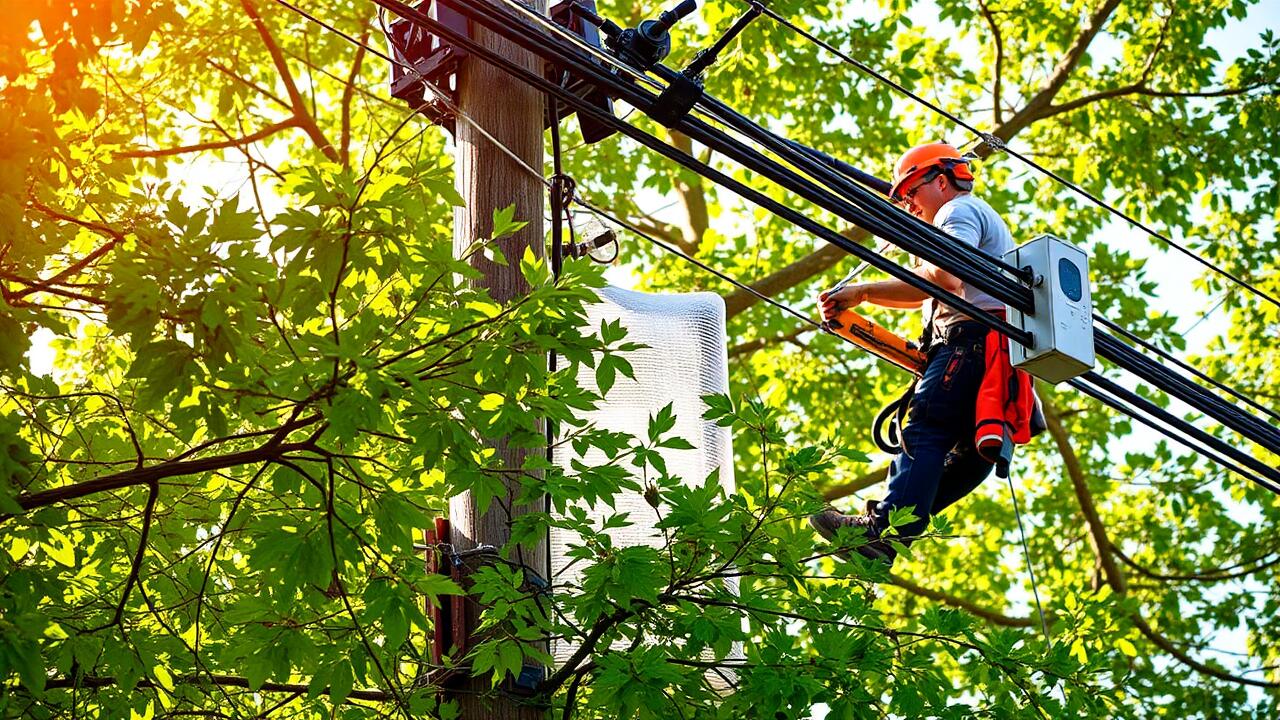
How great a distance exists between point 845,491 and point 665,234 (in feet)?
8.33

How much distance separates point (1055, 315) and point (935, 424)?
3.49ft

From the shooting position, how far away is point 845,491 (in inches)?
424

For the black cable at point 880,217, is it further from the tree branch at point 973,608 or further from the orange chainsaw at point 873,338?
the tree branch at point 973,608

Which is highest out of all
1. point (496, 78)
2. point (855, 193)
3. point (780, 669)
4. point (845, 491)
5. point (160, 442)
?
point (845, 491)

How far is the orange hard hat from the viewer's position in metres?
5.53

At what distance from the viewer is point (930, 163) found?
5.53 m

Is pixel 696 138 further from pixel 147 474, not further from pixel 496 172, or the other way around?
pixel 147 474

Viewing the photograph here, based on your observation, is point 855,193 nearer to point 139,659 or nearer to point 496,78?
point 496,78

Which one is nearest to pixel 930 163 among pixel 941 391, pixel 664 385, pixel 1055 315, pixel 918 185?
pixel 918 185

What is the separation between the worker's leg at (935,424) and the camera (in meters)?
5.20

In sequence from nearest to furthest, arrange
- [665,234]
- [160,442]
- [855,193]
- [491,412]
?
1. [491,412]
2. [855,193]
3. [160,442]
4. [665,234]

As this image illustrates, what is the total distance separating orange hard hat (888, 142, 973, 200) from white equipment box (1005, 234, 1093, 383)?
4.00ft

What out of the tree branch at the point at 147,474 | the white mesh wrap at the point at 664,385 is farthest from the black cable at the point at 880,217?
the tree branch at the point at 147,474

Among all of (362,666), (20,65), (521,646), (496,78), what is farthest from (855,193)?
(20,65)
